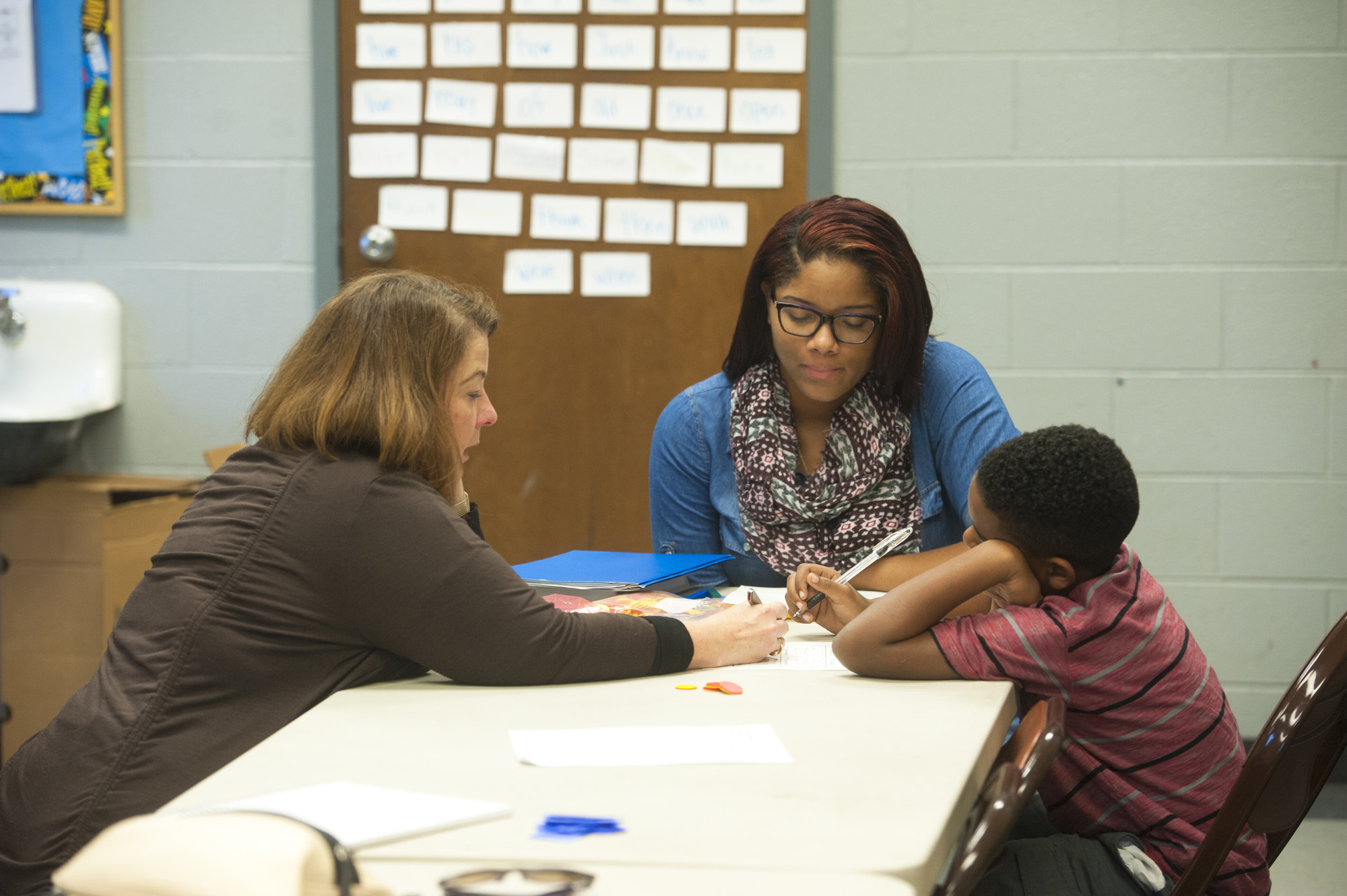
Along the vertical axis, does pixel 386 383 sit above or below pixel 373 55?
below

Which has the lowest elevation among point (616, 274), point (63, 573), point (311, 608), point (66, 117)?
point (63, 573)

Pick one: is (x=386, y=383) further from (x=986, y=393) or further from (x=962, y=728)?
(x=986, y=393)

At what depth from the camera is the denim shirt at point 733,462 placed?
1695 mm

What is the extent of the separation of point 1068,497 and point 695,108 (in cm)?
171

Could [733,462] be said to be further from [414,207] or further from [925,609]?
[414,207]

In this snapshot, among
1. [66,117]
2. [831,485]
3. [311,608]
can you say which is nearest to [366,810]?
[311,608]

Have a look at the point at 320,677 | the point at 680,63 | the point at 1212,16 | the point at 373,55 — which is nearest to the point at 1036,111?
the point at 1212,16

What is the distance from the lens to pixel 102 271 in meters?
2.69

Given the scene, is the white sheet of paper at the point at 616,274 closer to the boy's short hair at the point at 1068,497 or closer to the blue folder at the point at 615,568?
the blue folder at the point at 615,568

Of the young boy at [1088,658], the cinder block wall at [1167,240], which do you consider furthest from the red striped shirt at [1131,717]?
the cinder block wall at [1167,240]

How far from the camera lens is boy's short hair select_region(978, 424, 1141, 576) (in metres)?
1.13

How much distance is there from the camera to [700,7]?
8.38ft

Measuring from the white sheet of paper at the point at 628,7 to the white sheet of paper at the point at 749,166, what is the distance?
0.34 meters

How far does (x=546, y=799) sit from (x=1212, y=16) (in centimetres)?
243
